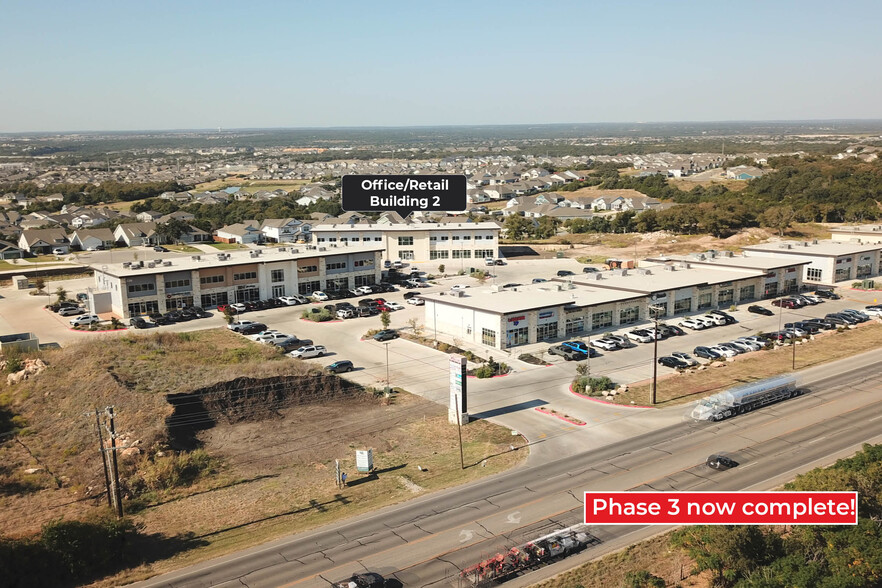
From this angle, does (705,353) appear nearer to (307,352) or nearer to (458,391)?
(458,391)

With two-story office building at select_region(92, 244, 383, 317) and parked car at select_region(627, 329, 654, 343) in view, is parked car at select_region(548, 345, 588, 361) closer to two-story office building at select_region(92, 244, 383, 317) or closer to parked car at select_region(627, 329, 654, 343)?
parked car at select_region(627, 329, 654, 343)

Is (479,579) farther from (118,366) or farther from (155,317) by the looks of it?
(155,317)

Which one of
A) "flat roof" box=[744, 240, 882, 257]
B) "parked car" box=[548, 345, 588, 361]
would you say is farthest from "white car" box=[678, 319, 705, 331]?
"flat roof" box=[744, 240, 882, 257]

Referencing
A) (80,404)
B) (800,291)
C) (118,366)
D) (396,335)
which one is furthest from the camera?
(800,291)

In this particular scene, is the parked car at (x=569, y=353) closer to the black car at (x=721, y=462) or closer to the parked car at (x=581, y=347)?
the parked car at (x=581, y=347)

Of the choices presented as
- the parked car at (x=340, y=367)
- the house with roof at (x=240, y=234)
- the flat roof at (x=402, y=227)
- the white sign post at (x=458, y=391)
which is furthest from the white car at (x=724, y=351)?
the house with roof at (x=240, y=234)

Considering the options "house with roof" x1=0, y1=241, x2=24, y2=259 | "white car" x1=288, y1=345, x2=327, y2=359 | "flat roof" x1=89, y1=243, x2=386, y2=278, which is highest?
"flat roof" x1=89, y1=243, x2=386, y2=278

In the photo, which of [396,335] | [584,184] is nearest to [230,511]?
[396,335]

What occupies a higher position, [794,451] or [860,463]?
[860,463]
